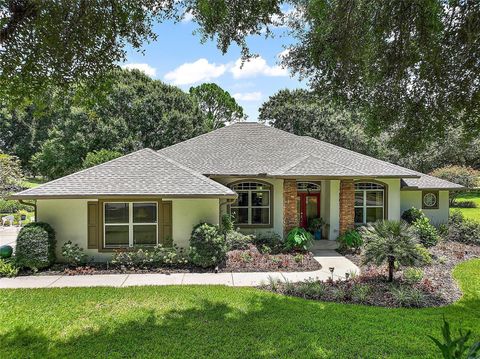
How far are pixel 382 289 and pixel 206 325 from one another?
5.08 metres

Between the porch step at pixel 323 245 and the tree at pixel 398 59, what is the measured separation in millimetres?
7087

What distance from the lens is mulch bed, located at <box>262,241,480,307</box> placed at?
8289 millimetres

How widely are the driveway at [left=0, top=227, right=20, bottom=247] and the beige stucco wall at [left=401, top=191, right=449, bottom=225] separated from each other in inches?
736

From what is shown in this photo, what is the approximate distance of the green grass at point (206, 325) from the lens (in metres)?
5.83

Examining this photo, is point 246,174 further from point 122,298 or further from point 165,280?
point 122,298

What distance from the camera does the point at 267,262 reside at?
1169 centimetres

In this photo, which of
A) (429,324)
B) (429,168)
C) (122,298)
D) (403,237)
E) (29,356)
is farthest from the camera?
(429,168)

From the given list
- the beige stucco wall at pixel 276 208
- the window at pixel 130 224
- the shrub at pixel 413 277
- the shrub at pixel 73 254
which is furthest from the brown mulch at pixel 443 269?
the shrub at pixel 73 254

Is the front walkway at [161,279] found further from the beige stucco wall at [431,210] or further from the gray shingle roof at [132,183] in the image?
the beige stucco wall at [431,210]

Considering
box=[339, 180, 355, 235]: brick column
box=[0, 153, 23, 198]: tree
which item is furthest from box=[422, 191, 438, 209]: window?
box=[0, 153, 23, 198]: tree

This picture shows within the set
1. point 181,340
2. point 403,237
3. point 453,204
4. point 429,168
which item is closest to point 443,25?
point 403,237

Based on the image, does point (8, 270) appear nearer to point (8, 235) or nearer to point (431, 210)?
point (8, 235)

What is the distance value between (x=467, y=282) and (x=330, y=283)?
4.26 meters

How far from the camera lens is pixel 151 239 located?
1198 cm
